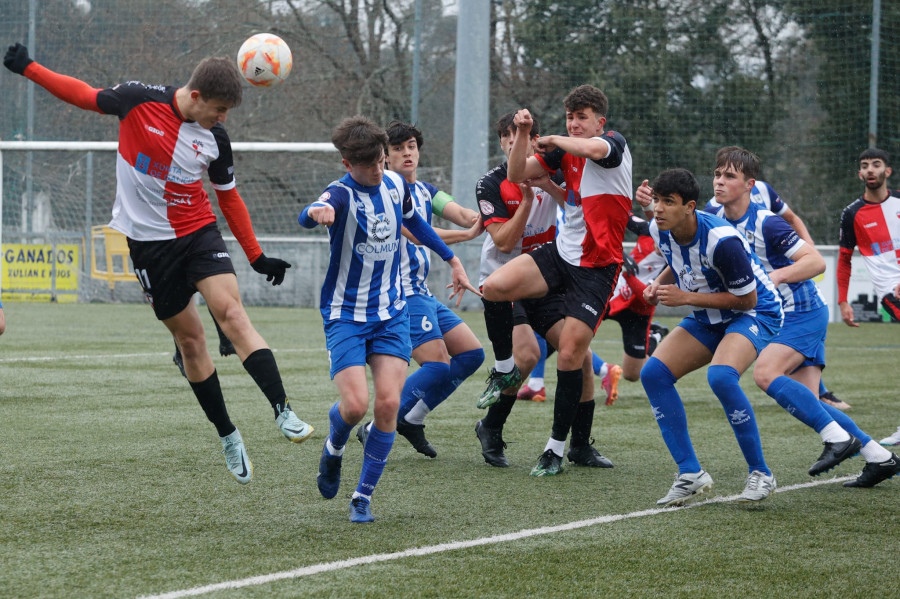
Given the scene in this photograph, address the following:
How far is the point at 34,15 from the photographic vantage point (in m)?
20.1

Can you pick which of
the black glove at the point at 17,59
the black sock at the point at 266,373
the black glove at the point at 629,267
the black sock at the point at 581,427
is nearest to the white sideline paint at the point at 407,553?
the black sock at the point at 581,427

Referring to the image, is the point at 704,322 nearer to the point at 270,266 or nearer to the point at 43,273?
the point at 270,266

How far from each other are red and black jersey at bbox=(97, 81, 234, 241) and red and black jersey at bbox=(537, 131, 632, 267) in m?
1.82

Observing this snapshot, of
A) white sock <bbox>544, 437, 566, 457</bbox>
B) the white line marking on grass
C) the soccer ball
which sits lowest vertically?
the white line marking on grass

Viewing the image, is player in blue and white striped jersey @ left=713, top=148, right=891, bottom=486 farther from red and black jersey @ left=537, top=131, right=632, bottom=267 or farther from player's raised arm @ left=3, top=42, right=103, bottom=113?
player's raised arm @ left=3, top=42, right=103, bottom=113

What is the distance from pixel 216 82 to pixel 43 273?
1819cm

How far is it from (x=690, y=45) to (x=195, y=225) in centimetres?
1697

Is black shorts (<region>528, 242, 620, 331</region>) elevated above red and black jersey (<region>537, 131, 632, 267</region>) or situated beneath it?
situated beneath

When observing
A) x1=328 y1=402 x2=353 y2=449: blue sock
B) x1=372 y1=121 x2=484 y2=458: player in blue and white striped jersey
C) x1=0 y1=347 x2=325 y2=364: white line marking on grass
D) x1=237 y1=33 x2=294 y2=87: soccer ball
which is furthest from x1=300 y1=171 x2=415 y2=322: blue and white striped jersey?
x1=0 y1=347 x2=325 y2=364: white line marking on grass

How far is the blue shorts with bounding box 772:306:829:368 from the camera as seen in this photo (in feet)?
19.4

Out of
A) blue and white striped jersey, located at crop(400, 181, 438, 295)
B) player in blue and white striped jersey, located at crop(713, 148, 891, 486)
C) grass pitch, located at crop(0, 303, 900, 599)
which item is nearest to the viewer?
grass pitch, located at crop(0, 303, 900, 599)

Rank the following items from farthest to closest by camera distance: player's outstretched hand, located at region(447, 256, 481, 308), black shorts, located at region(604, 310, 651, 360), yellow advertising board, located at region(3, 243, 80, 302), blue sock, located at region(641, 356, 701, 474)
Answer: yellow advertising board, located at region(3, 243, 80, 302) < black shorts, located at region(604, 310, 651, 360) < player's outstretched hand, located at region(447, 256, 481, 308) < blue sock, located at region(641, 356, 701, 474)

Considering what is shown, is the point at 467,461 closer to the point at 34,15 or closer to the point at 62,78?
the point at 62,78

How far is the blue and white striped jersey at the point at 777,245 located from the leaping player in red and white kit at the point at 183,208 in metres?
2.66
